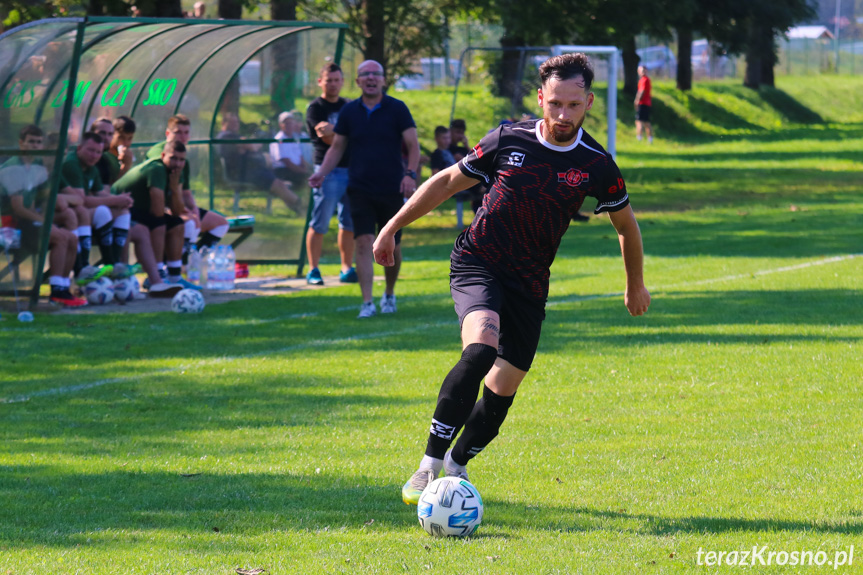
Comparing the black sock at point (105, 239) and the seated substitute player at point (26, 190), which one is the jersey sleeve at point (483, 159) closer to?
the seated substitute player at point (26, 190)

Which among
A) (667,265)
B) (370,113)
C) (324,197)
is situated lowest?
(667,265)

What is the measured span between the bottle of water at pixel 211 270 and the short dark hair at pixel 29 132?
8.59 ft

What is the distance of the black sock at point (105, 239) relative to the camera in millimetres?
11945

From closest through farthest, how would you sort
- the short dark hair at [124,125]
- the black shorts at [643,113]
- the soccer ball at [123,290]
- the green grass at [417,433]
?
the green grass at [417,433], the soccer ball at [123,290], the short dark hair at [124,125], the black shorts at [643,113]

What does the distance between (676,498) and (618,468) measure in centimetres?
56

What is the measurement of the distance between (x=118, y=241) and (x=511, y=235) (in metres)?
8.06

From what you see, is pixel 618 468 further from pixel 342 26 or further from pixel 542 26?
pixel 542 26

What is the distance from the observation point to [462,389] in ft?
15.4

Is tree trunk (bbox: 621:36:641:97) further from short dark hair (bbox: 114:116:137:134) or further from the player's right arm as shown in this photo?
the player's right arm

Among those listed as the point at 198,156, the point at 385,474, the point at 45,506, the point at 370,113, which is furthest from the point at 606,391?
the point at 198,156

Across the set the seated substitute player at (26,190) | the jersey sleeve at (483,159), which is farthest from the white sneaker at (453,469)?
the seated substitute player at (26,190)

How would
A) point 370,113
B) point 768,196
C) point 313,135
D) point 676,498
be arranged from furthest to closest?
point 768,196 → point 313,135 → point 370,113 → point 676,498

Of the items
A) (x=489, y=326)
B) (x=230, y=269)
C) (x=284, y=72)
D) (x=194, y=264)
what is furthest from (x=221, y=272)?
(x=489, y=326)

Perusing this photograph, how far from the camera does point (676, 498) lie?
5.08 meters
